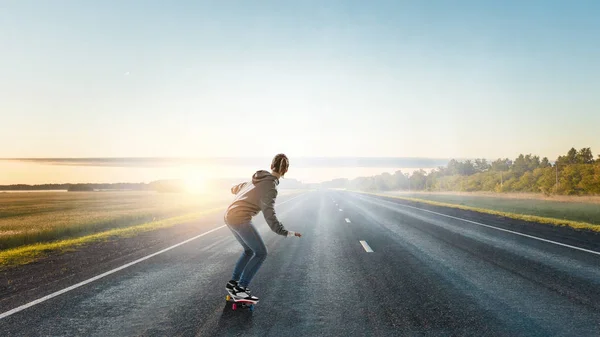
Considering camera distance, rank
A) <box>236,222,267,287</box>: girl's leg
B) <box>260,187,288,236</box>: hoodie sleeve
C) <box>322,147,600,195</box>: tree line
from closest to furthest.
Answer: <box>260,187,288,236</box>: hoodie sleeve
<box>236,222,267,287</box>: girl's leg
<box>322,147,600,195</box>: tree line

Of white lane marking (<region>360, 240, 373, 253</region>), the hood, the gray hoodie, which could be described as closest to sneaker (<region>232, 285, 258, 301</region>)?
the gray hoodie

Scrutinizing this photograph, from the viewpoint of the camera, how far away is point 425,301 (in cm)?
528

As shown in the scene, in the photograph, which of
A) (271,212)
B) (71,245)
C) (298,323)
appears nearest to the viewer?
(298,323)

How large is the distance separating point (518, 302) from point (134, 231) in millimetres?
13845

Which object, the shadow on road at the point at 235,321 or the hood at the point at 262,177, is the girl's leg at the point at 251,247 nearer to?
the shadow on road at the point at 235,321

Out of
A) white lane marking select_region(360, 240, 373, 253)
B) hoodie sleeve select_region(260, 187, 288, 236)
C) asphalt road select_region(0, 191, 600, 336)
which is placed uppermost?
hoodie sleeve select_region(260, 187, 288, 236)

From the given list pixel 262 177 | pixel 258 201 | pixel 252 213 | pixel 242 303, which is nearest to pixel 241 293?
pixel 242 303

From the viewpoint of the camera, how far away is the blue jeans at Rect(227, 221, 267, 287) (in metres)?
5.10

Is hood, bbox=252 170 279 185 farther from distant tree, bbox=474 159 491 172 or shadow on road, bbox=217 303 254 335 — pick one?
distant tree, bbox=474 159 491 172

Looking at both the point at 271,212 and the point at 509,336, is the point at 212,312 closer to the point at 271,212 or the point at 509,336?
the point at 271,212

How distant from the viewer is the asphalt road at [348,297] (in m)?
4.28

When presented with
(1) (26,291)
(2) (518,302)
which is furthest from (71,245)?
(2) (518,302)

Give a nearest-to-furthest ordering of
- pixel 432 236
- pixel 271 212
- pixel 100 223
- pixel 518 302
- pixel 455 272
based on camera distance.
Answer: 1. pixel 271 212
2. pixel 518 302
3. pixel 455 272
4. pixel 432 236
5. pixel 100 223

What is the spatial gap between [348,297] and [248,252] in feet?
5.14
